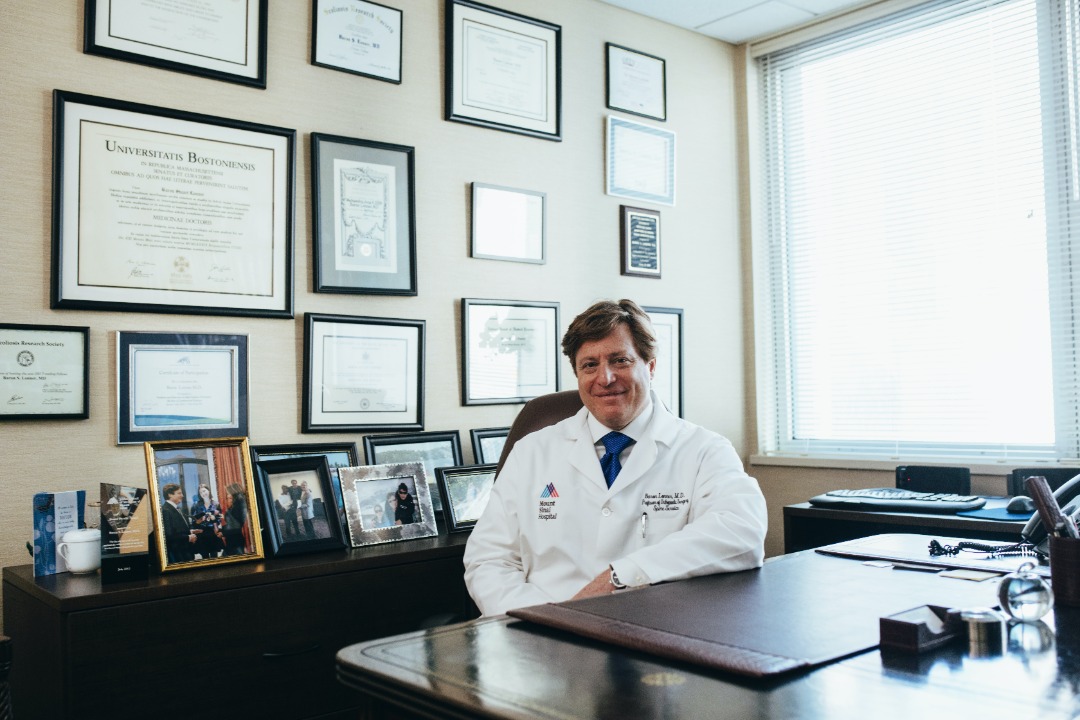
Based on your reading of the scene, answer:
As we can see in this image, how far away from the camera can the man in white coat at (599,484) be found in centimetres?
210

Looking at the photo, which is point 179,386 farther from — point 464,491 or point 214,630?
point 464,491

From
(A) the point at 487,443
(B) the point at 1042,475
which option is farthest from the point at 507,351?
(B) the point at 1042,475

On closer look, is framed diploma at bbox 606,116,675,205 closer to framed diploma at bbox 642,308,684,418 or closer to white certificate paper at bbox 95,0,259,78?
framed diploma at bbox 642,308,684,418

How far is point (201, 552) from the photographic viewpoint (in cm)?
223

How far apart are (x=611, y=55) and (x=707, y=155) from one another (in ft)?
2.22

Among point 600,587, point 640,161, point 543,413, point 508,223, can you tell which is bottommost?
point 600,587

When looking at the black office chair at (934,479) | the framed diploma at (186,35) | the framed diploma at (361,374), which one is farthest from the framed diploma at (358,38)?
the black office chair at (934,479)

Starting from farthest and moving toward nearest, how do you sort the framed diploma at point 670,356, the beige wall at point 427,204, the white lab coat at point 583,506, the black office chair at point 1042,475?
the framed diploma at point 670,356 < the black office chair at point 1042,475 < the beige wall at point 427,204 < the white lab coat at point 583,506

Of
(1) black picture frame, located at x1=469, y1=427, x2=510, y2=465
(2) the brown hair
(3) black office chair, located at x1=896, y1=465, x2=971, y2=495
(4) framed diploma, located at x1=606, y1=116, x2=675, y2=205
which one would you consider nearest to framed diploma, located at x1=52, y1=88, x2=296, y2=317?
(1) black picture frame, located at x1=469, y1=427, x2=510, y2=465

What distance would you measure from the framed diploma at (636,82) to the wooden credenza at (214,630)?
2.10m

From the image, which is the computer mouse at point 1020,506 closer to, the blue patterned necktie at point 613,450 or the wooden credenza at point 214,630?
the blue patterned necktie at point 613,450

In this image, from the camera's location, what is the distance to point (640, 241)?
147 inches

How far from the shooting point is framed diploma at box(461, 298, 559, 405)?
3.16 meters

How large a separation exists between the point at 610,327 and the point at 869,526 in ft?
4.97
